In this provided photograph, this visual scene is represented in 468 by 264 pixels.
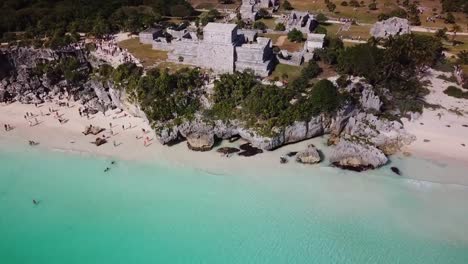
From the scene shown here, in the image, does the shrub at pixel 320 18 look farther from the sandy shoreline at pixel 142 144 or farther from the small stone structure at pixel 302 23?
the sandy shoreline at pixel 142 144

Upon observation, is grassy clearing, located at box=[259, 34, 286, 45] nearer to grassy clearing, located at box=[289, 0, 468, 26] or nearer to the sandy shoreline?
grassy clearing, located at box=[289, 0, 468, 26]

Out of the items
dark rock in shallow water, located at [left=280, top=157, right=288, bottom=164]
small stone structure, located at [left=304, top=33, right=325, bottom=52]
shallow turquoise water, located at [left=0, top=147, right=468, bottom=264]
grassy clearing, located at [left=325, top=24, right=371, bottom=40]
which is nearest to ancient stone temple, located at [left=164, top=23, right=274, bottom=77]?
small stone structure, located at [left=304, top=33, right=325, bottom=52]

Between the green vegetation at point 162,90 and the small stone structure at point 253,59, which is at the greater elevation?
the small stone structure at point 253,59

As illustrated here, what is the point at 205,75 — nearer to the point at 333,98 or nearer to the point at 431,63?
the point at 333,98

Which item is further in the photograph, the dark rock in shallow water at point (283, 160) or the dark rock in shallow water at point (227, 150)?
the dark rock in shallow water at point (227, 150)

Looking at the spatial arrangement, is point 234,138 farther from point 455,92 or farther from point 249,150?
point 455,92

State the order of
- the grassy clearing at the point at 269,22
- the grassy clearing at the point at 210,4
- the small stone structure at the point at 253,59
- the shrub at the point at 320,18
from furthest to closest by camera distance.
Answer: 1. the grassy clearing at the point at 210,4
2. the shrub at the point at 320,18
3. the grassy clearing at the point at 269,22
4. the small stone structure at the point at 253,59

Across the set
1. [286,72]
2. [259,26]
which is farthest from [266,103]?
[259,26]

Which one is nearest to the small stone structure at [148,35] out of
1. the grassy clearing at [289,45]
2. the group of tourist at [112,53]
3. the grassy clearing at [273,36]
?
the group of tourist at [112,53]
